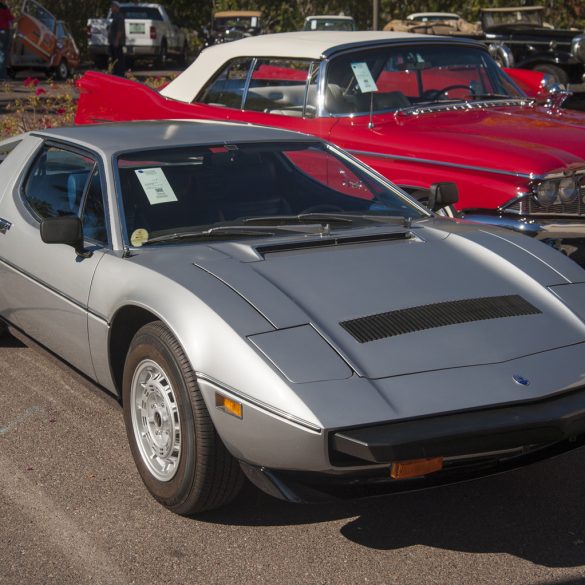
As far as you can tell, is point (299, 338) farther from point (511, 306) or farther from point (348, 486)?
point (511, 306)

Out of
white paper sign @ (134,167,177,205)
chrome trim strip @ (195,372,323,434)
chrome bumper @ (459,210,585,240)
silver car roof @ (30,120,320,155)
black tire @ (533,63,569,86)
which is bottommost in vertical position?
black tire @ (533,63,569,86)

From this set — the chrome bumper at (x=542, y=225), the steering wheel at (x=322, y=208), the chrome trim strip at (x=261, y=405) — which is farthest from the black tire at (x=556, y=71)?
the chrome trim strip at (x=261, y=405)

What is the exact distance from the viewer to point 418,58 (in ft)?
25.4

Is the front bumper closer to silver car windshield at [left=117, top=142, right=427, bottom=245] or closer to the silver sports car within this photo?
the silver sports car

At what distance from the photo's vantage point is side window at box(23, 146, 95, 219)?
16.1 feet

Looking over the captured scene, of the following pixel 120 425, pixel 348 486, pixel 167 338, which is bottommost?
pixel 120 425

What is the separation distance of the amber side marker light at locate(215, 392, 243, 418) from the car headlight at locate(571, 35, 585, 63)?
15634 millimetres

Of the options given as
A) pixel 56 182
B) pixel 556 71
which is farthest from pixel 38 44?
pixel 56 182

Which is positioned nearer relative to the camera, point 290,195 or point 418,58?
point 290,195

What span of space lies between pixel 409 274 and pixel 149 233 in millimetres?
1122

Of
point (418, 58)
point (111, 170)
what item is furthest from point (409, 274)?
point (418, 58)

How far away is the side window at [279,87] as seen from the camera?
7.61 meters

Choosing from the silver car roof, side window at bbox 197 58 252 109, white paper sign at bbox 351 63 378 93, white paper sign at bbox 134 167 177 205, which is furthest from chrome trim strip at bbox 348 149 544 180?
white paper sign at bbox 134 167 177 205

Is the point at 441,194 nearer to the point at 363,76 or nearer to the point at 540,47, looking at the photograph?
the point at 363,76
